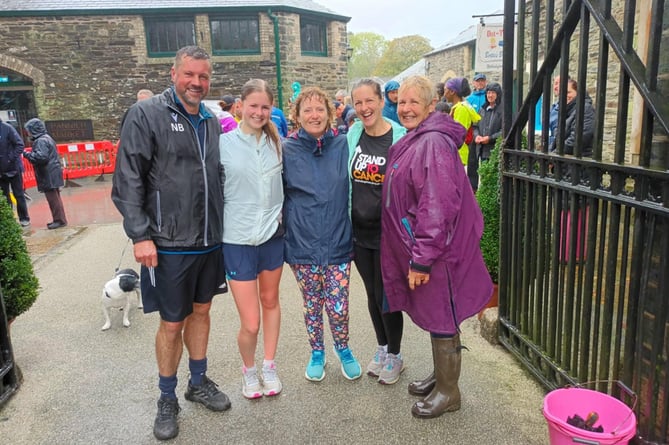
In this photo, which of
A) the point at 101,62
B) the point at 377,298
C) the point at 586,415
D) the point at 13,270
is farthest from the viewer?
the point at 101,62

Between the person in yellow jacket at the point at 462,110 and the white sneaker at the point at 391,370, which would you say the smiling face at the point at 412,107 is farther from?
the person in yellow jacket at the point at 462,110

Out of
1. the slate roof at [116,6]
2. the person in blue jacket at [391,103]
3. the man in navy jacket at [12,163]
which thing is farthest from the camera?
the slate roof at [116,6]

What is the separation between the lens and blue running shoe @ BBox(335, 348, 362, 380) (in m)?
3.49

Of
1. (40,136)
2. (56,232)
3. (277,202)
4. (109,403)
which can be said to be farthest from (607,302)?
(40,136)

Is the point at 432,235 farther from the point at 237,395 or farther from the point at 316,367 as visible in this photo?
the point at 237,395

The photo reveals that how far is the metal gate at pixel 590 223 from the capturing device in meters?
2.25

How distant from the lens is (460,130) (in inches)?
114

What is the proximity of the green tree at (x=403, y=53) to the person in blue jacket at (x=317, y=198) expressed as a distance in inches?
2313

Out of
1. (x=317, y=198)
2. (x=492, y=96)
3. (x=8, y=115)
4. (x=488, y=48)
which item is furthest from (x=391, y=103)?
(x=8, y=115)

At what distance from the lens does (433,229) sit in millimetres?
2666

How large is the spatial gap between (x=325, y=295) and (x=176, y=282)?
99 centimetres

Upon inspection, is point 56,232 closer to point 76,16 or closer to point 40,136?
point 40,136

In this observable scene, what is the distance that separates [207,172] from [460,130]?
1.49 m

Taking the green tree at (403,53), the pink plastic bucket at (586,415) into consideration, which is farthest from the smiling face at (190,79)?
the green tree at (403,53)
